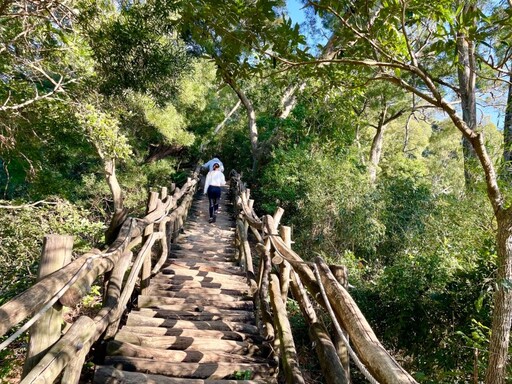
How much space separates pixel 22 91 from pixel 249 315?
612 centimetres

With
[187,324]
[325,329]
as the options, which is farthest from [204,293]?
[325,329]

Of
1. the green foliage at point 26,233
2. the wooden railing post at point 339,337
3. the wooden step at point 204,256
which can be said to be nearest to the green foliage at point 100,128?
the green foliage at point 26,233

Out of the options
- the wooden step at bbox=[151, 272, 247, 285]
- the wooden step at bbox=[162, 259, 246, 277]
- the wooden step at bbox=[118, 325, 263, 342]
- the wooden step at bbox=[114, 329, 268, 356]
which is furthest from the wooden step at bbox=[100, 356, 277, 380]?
the wooden step at bbox=[162, 259, 246, 277]

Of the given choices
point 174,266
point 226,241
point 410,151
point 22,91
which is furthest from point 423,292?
point 410,151

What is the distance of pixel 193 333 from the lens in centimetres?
332

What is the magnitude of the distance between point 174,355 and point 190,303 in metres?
1.30

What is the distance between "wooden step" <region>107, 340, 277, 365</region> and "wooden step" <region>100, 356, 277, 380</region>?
60 millimetres

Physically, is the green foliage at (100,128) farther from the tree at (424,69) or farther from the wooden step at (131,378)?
the wooden step at (131,378)

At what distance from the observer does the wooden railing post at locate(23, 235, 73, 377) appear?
1726mm

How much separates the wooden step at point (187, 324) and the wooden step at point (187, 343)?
0.35 meters

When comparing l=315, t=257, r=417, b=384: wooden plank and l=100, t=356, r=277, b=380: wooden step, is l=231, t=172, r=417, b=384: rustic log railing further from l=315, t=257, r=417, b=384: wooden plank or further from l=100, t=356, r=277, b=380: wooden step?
l=100, t=356, r=277, b=380: wooden step

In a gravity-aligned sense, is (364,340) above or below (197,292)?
above

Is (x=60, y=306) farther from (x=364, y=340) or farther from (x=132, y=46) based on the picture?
(x=132, y=46)

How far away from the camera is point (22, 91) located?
245 inches
